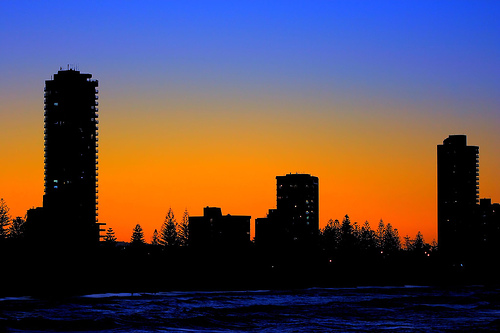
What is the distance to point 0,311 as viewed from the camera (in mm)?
→ 148000

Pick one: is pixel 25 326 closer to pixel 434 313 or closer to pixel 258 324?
pixel 258 324

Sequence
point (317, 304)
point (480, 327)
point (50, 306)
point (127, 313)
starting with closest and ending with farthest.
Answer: point (480, 327)
point (127, 313)
point (50, 306)
point (317, 304)

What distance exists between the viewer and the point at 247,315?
15212 cm

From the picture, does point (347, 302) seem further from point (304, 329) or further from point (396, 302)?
point (304, 329)

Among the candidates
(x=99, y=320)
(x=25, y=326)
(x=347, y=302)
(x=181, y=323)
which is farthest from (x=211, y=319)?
(x=347, y=302)

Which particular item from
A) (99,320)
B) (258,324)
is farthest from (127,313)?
(258,324)

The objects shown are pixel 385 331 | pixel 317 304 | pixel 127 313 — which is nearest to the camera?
pixel 385 331

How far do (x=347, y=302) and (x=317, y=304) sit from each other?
11428 mm

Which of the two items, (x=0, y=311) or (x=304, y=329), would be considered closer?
(x=304, y=329)

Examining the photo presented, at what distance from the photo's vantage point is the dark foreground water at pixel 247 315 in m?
124

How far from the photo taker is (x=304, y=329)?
122 metres

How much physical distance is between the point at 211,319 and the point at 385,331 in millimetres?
35011

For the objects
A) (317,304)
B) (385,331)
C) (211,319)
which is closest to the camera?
(385,331)

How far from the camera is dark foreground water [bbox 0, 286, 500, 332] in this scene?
12400 centimetres
